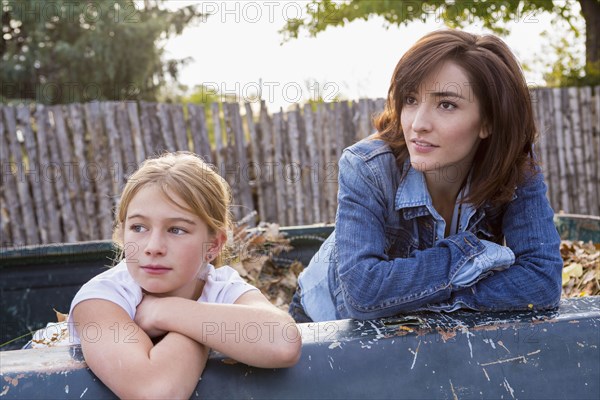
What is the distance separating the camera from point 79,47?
1026 cm

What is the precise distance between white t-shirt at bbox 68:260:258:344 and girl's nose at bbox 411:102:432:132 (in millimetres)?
640

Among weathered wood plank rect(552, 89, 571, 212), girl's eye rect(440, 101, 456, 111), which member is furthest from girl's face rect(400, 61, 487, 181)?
weathered wood plank rect(552, 89, 571, 212)

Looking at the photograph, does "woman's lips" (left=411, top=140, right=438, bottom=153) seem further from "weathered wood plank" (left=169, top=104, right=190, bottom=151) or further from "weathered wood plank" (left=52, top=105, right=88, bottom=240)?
"weathered wood plank" (left=52, top=105, right=88, bottom=240)

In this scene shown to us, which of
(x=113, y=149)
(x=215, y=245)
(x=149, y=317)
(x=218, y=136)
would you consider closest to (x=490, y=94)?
(x=215, y=245)

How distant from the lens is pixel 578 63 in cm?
962

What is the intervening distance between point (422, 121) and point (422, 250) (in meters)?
0.37

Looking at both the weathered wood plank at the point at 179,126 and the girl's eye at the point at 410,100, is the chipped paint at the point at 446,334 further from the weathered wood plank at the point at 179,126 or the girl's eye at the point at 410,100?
the weathered wood plank at the point at 179,126

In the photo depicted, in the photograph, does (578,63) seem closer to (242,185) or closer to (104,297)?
(242,185)

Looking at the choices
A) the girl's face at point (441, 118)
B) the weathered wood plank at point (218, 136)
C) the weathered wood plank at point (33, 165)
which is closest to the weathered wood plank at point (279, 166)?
the weathered wood plank at point (218, 136)

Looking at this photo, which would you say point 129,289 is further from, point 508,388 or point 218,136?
point 218,136

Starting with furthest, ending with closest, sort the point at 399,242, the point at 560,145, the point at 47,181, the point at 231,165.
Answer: the point at 560,145 < the point at 231,165 < the point at 47,181 < the point at 399,242

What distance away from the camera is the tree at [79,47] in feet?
33.6

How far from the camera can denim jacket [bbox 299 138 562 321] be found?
1.58m

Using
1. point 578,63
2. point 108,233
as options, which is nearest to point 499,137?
point 108,233
